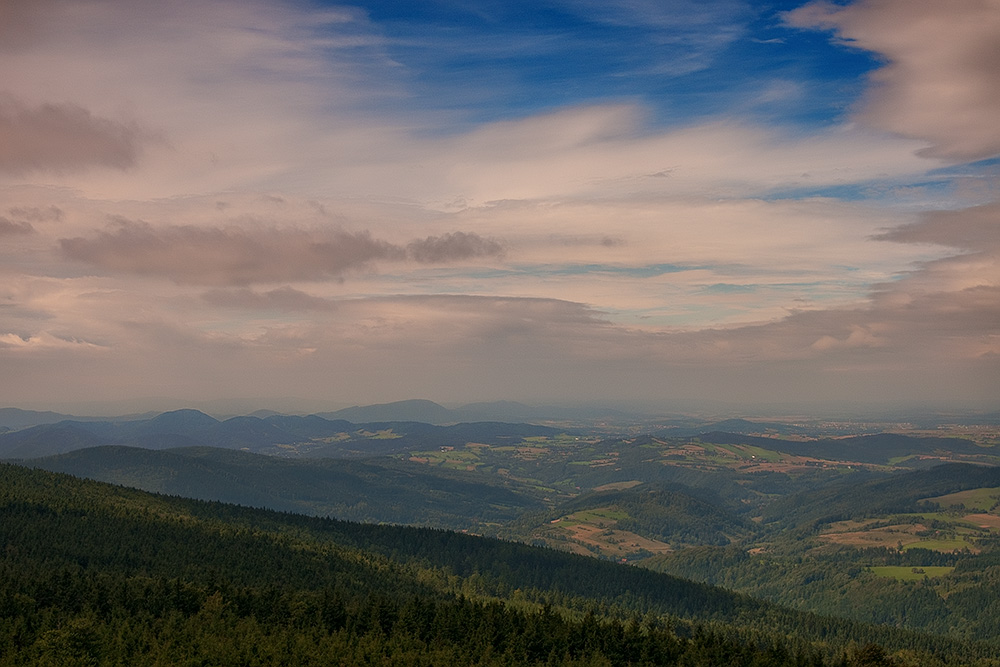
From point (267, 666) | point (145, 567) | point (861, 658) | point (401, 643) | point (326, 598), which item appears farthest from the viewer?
point (145, 567)

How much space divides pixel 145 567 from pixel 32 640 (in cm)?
7504

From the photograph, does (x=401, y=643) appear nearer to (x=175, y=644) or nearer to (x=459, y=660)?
(x=459, y=660)

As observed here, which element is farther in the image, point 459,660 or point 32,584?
point 32,584

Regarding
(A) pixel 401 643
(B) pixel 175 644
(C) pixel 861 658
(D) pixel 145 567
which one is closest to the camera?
(B) pixel 175 644

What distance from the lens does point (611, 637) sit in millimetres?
149625

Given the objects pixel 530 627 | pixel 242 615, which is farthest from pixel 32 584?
pixel 530 627

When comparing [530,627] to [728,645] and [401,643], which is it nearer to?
[401,643]

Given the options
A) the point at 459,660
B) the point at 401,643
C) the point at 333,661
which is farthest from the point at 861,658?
the point at 333,661

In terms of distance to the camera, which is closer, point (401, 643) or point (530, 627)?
point (401, 643)

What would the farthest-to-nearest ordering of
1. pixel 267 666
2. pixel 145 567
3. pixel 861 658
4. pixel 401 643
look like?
pixel 145 567 → pixel 861 658 → pixel 401 643 → pixel 267 666

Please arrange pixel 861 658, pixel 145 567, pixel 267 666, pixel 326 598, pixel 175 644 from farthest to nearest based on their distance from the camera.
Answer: pixel 145 567 < pixel 326 598 < pixel 861 658 < pixel 175 644 < pixel 267 666

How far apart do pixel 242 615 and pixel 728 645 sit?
95.6 metres

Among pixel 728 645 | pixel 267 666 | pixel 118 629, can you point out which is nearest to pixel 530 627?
pixel 728 645

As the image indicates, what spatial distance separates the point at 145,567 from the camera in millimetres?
193250
